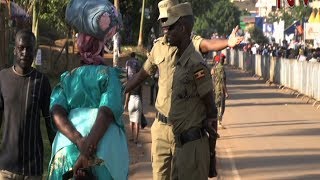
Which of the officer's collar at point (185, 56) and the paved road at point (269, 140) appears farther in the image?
the paved road at point (269, 140)

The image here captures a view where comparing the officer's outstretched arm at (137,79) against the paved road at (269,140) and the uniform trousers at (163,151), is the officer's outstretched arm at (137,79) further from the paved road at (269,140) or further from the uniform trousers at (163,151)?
the paved road at (269,140)

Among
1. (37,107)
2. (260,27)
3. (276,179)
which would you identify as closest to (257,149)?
(276,179)

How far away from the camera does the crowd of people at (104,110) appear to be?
4125 mm

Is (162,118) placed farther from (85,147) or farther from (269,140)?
(269,140)

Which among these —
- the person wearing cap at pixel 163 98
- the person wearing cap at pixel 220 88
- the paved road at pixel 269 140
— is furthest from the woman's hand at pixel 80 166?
the person wearing cap at pixel 220 88

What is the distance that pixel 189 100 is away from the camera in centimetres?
557

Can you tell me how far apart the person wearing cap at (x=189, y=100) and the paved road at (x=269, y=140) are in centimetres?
484

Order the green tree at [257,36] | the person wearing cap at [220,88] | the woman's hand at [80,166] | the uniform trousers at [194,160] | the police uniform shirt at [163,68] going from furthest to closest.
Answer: the green tree at [257,36] < the person wearing cap at [220,88] < the police uniform shirt at [163,68] < the uniform trousers at [194,160] < the woman's hand at [80,166]

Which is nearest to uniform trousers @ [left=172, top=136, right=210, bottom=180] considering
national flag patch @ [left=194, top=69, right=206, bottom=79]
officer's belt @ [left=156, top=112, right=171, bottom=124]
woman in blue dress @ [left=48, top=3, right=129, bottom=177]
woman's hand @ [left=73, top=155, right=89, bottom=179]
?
officer's belt @ [left=156, top=112, right=171, bottom=124]

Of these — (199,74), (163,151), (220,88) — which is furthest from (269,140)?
(199,74)

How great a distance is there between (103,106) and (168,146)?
6.16 feet

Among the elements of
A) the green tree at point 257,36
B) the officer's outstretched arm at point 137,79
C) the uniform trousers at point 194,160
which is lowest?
the green tree at point 257,36

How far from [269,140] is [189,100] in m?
9.15

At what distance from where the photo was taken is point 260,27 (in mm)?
78312
